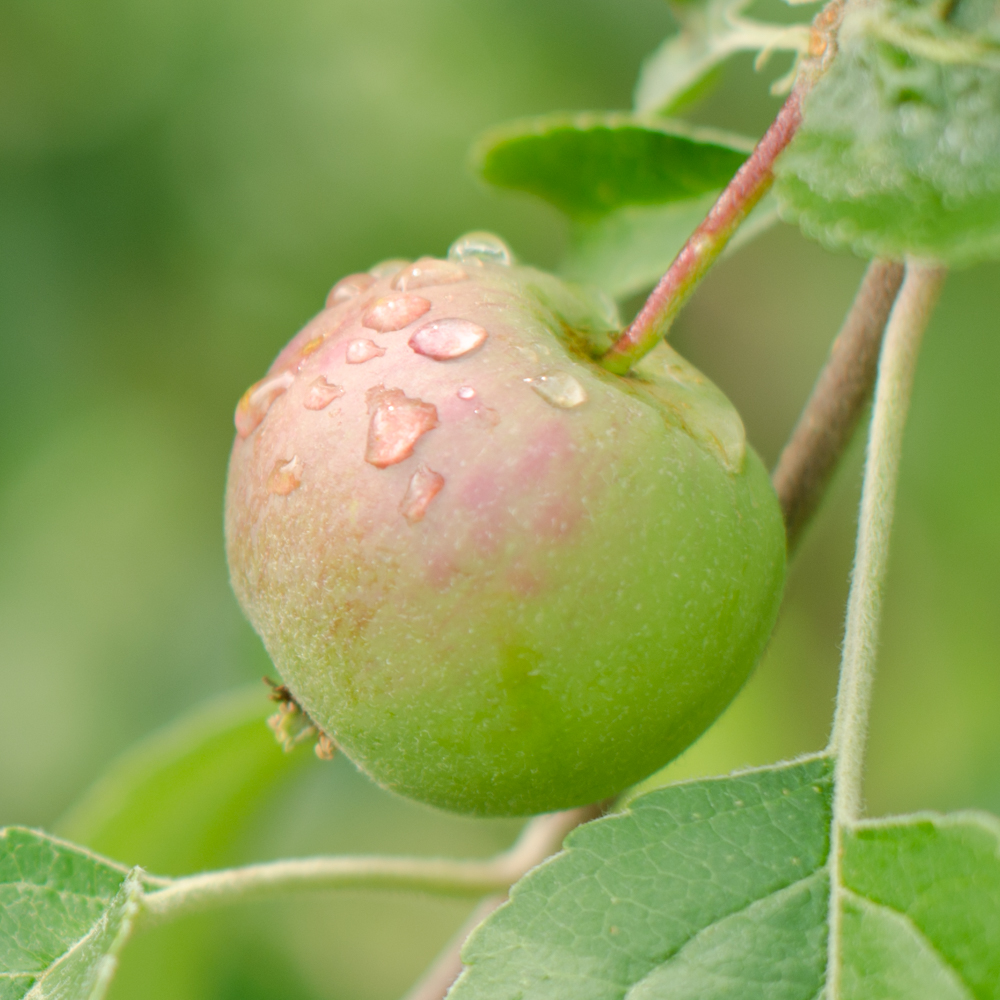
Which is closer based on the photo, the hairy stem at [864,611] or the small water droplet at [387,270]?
the hairy stem at [864,611]

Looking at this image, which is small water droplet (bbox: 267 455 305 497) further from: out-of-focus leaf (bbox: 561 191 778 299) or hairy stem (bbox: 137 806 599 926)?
out-of-focus leaf (bbox: 561 191 778 299)

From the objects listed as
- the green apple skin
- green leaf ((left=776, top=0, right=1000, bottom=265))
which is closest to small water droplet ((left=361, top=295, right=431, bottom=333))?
the green apple skin

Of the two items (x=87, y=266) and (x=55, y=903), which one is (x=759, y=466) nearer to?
(x=55, y=903)

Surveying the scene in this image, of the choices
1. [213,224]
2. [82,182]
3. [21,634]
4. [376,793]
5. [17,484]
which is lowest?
[376,793]

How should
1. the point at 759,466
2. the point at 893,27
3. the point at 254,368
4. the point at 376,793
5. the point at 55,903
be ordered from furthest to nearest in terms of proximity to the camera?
the point at 254,368, the point at 376,793, the point at 55,903, the point at 759,466, the point at 893,27

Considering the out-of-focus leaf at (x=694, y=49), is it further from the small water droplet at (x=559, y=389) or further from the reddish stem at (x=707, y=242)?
the small water droplet at (x=559, y=389)

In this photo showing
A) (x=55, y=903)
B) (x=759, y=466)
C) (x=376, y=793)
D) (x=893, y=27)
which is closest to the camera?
(x=893, y=27)

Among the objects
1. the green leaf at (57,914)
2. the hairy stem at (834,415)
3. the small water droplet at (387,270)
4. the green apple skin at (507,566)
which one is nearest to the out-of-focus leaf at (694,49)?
the hairy stem at (834,415)

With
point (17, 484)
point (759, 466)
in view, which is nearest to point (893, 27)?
point (759, 466)
